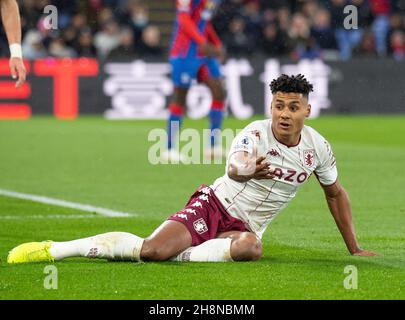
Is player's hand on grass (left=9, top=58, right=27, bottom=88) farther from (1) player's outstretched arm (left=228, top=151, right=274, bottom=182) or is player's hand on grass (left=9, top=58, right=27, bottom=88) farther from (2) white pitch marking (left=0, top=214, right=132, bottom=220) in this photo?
(2) white pitch marking (left=0, top=214, right=132, bottom=220)

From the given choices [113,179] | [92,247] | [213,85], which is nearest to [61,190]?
[113,179]

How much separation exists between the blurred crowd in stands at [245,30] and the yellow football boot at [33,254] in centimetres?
1601

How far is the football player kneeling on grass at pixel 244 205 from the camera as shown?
24.0ft

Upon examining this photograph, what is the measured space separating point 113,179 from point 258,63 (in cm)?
1082

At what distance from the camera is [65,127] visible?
2075 centimetres

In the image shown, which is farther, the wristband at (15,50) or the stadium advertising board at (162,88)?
the stadium advertising board at (162,88)

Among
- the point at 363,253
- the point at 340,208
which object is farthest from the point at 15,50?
the point at 363,253

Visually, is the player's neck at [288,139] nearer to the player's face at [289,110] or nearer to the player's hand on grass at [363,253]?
the player's face at [289,110]

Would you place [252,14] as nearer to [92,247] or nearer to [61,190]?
[61,190]

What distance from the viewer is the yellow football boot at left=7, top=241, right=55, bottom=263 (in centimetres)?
732

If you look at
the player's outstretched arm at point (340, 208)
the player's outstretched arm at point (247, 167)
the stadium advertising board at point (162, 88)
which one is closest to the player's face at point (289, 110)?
the player's outstretched arm at point (247, 167)

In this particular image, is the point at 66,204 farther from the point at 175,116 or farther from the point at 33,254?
the point at 175,116

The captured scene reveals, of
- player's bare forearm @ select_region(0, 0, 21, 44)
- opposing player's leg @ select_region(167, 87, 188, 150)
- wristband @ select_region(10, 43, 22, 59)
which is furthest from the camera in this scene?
opposing player's leg @ select_region(167, 87, 188, 150)

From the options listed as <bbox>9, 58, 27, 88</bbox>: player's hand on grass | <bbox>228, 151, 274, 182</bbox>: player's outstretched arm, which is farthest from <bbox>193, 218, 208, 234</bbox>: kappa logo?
<bbox>9, 58, 27, 88</bbox>: player's hand on grass
